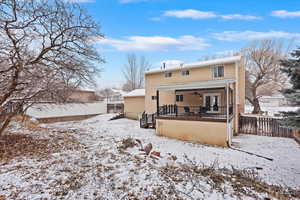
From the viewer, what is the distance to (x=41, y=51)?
673 centimetres

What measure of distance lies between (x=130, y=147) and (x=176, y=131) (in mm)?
5609

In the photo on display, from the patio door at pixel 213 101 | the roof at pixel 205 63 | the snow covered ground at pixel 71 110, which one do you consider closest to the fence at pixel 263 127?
the patio door at pixel 213 101

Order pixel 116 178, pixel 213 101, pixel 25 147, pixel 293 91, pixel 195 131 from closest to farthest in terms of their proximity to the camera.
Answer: pixel 116 178 < pixel 293 91 < pixel 25 147 < pixel 195 131 < pixel 213 101

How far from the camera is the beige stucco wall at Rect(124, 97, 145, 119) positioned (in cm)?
2122

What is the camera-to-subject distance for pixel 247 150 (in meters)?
8.94

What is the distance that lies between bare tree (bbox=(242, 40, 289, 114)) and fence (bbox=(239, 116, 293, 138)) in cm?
1270

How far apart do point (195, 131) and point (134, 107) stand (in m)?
12.4

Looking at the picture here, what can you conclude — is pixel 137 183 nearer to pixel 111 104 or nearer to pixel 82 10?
pixel 82 10

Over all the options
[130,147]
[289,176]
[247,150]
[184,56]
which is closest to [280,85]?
[184,56]

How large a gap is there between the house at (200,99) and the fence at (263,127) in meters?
1.05

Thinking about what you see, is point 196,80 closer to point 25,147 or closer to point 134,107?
point 134,107

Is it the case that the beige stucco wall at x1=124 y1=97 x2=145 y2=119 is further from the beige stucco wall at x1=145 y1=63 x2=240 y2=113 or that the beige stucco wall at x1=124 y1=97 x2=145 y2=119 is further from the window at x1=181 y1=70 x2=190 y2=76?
the window at x1=181 y1=70 x2=190 y2=76

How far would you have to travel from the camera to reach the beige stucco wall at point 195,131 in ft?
32.7

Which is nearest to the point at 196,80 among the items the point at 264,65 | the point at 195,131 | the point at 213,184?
the point at 195,131
